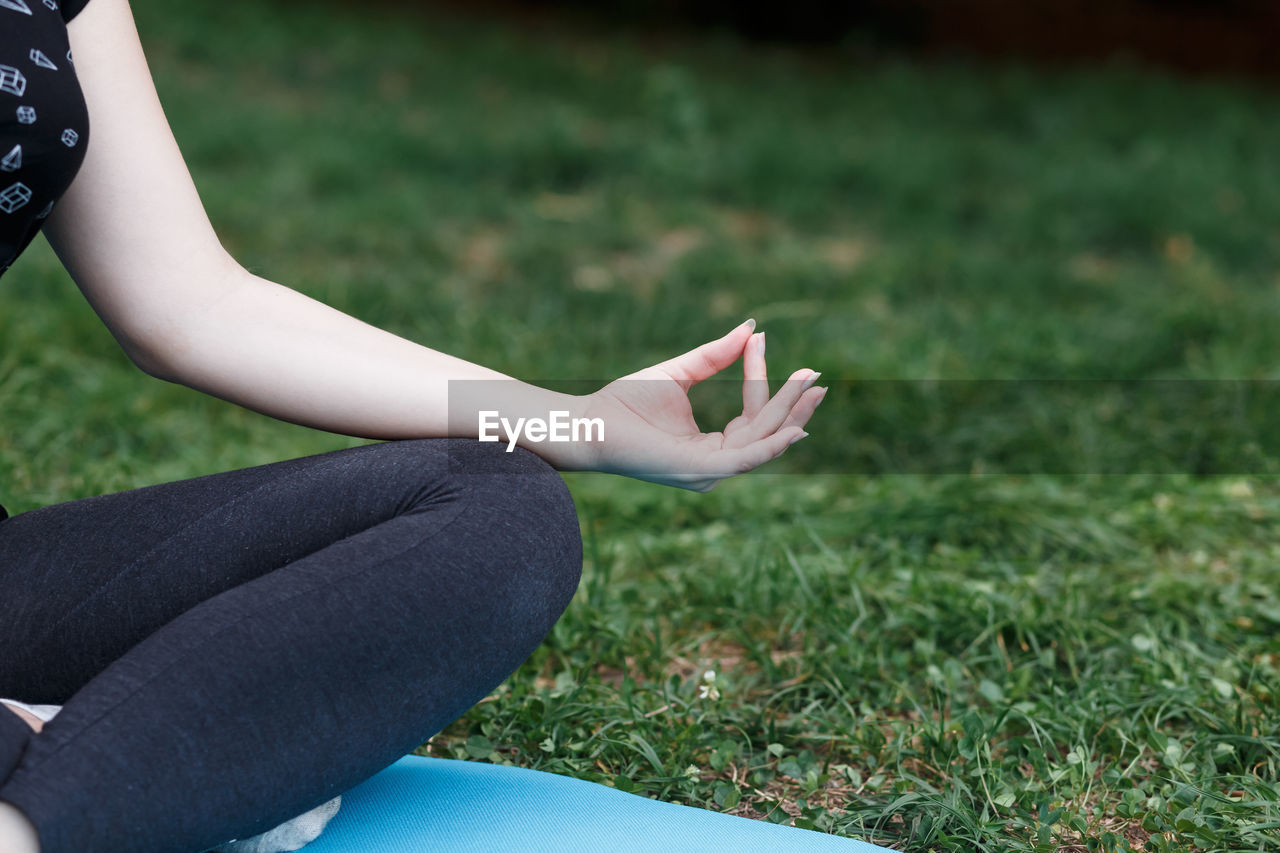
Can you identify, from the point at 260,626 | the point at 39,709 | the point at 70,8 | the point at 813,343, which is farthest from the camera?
the point at 813,343

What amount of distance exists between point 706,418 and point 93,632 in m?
2.13

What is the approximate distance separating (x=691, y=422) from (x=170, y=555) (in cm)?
53

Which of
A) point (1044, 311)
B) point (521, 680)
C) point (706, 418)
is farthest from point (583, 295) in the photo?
point (521, 680)

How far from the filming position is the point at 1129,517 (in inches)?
90.7

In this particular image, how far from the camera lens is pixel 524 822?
125cm

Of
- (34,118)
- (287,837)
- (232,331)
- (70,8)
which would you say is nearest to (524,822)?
(287,837)

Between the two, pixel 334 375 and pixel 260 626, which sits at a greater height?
pixel 334 375

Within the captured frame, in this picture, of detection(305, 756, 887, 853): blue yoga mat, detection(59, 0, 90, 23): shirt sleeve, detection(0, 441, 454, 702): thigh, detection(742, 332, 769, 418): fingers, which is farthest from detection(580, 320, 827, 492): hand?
detection(59, 0, 90, 23): shirt sleeve

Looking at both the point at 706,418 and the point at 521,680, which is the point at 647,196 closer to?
the point at 706,418

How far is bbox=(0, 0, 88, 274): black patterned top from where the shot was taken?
1.08 meters

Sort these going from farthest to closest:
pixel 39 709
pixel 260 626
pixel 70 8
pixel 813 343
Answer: pixel 813 343 → pixel 70 8 → pixel 39 709 → pixel 260 626

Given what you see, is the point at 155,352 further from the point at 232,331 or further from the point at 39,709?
the point at 39,709

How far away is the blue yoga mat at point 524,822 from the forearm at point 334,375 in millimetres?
380

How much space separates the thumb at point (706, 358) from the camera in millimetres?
1228
